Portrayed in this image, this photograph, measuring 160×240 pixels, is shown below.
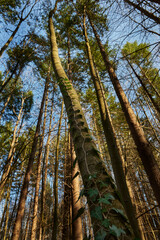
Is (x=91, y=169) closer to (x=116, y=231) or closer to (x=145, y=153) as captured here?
(x=116, y=231)

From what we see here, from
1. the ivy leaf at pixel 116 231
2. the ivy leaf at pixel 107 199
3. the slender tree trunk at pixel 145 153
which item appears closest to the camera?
the ivy leaf at pixel 116 231

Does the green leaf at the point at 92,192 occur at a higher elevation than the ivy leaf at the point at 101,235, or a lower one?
higher

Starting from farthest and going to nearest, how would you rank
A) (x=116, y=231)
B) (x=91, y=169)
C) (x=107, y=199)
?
(x=91, y=169), (x=107, y=199), (x=116, y=231)

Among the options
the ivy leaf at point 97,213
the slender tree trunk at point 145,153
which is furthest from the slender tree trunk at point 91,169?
the slender tree trunk at point 145,153

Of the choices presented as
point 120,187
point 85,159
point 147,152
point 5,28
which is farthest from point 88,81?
point 85,159

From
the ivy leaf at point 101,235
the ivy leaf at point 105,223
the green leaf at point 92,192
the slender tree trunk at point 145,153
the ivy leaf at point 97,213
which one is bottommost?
the ivy leaf at point 101,235

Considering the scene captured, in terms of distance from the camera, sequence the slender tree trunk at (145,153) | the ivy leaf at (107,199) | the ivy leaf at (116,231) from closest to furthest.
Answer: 1. the ivy leaf at (116,231)
2. the ivy leaf at (107,199)
3. the slender tree trunk at (145,153)

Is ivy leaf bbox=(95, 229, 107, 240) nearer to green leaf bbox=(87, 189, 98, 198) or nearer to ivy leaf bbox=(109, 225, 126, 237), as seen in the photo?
ivy leaf bbox=(109, 225, 126, 237)

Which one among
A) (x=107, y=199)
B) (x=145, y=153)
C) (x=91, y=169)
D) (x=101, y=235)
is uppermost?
(x=145, y=153)

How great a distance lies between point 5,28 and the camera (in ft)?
13.4

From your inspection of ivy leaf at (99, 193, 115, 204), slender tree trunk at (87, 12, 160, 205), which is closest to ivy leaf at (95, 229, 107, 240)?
ivy leaf at (99, 193, 115, 204)

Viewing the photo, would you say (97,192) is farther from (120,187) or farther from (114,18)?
(114,18)

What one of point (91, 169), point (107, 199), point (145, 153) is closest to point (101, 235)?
point (107, 199)

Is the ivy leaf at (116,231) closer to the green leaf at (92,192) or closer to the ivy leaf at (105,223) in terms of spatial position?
the ivy leaf at (105,223)
